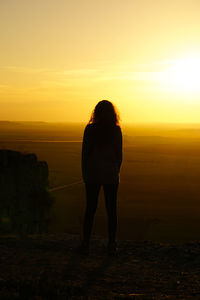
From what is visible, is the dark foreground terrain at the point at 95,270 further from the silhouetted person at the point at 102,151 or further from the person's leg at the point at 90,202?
the silhouetted person at the point at 102,151

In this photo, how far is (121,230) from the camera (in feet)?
95.7

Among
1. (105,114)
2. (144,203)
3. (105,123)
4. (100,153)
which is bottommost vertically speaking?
(144,203)

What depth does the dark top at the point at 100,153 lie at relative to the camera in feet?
20.3

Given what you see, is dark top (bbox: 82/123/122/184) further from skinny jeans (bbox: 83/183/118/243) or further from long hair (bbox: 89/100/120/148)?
skinny jeans (bbox: 83/183/118/243)

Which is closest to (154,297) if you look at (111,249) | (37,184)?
(111,249)

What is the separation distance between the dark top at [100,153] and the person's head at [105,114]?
7 centimetres

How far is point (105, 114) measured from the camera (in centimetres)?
620

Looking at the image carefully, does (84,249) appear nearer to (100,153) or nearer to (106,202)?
(106,202)

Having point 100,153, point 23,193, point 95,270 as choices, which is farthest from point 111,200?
point 23,193

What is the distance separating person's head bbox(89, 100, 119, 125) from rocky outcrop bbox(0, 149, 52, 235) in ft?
14.2

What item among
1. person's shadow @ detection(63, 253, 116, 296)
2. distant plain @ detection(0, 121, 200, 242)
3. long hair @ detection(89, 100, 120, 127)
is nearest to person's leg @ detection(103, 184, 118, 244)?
person's shadow @ detection(63, 253, 116, 296)

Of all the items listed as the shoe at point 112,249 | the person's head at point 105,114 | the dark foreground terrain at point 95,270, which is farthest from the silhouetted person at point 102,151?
the dark foreground terrain at point 95,270

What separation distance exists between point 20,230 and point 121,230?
63.0ft

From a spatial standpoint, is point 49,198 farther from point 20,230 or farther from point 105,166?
point 105,166
